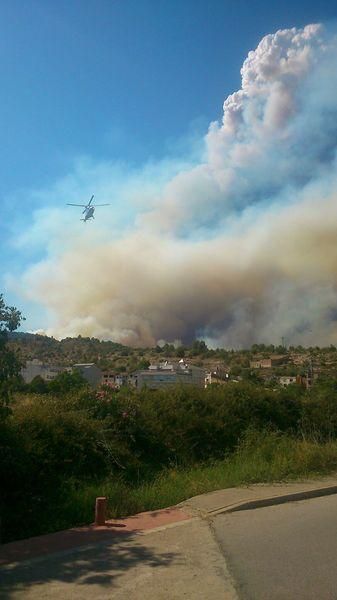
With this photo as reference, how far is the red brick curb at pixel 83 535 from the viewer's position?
6504mm

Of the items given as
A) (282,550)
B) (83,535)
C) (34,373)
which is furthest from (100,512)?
(34,373)

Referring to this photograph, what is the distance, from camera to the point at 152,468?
453 inches

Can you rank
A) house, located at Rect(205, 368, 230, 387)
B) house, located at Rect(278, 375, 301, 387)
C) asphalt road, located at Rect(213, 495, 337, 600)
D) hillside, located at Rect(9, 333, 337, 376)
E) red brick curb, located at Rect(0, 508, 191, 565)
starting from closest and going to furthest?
asphalt road, located at Rect(213, 495, 337, 600)
red brick curb, located at Rect(0, 508, 191, 565)
house, located at Rect(205, 368, 230, 387)
house, located at Rect(278, 375, 301, 387)
hillside, located at Rect(9, 333, 337, 376)

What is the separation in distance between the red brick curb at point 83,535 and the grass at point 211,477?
1.28ft

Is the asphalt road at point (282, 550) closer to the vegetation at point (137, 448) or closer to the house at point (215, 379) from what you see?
the vegetation at point (137, 448)

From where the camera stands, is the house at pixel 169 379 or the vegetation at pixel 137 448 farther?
the house at pixel 169 379

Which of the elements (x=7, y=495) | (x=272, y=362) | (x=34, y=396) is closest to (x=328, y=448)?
(x=34, y=396)

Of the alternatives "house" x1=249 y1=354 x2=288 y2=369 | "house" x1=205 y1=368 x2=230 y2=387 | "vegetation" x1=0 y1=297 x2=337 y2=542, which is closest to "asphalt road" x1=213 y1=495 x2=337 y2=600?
"vegetation" x1=0 y1=297 x2=337 y2=542

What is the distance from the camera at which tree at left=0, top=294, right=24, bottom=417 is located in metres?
7.84

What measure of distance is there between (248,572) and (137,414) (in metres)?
6.73

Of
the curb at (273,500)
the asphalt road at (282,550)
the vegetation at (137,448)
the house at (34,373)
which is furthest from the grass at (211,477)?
the house at (34,373)

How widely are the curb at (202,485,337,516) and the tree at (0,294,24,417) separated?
3292 millimetres

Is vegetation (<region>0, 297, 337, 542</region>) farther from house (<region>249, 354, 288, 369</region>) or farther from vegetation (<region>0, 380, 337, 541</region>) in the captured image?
house (<region>249, 354, 288, 369</region>)

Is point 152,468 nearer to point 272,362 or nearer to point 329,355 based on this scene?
point 272,362
